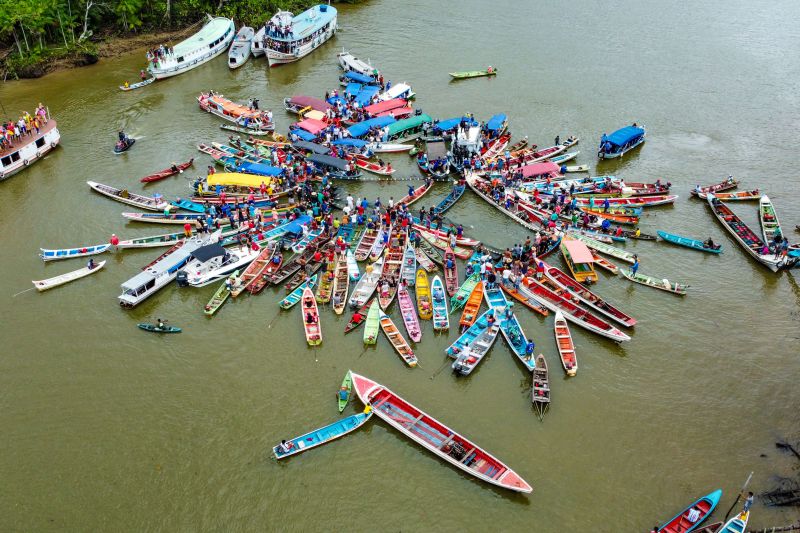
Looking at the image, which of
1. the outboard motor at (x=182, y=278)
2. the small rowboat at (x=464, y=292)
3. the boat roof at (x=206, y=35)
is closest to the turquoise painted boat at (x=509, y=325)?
the small rowboat at (x=464, y=292)

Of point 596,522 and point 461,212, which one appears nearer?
point 596,522

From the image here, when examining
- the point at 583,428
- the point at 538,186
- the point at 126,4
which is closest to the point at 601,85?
the point at 538,186

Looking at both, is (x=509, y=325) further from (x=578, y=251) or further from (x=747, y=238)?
(x=747, y=238)

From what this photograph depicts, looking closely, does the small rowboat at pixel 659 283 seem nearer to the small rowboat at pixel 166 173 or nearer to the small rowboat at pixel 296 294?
the small rowboat at pixel 296 294

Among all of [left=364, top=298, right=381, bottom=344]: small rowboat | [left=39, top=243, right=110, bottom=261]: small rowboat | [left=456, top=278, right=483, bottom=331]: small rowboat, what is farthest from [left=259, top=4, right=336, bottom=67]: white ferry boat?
[left=456, top=278, right=483, bottom=331]: small rowboat

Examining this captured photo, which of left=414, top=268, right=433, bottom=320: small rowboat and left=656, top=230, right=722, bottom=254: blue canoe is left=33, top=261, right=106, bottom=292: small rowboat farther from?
left=656, top=230, right=722, bottom=254: blue canoe

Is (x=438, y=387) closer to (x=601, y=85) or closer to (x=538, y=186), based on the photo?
(x=538, y=186)

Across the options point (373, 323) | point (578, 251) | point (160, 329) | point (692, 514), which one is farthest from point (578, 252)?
point (160, 329)
